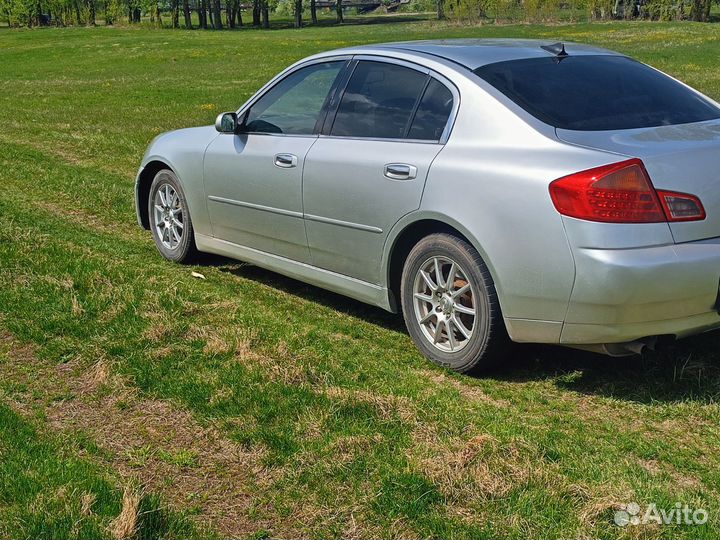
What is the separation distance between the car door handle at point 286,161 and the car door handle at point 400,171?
34.7 inches

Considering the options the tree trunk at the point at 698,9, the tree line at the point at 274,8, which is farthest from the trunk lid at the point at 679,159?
the tree trunk at the point at 698,9

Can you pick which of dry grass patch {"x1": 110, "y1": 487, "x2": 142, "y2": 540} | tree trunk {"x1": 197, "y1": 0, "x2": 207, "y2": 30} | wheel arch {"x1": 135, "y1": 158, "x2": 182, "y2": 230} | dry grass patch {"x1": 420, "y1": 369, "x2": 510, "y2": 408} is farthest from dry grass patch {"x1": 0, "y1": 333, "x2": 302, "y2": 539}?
tree trunk {"x1": 197, "y1": 0, "x2": 207, "y2": 30}

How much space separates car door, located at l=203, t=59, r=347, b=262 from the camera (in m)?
5.80

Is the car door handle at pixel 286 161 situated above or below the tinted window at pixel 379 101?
below

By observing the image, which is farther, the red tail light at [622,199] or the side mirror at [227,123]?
the side mirror at [227,123]

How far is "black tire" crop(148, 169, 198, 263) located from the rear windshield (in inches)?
111

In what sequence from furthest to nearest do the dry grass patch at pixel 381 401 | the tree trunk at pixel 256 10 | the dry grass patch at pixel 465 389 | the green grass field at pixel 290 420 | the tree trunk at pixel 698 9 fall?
the tree trunk at pixel 256 10 < the tree trunk at pixel 698 9 < the dry grass patch at pixel 465 389 < the dry grass patch at pixel 381 401 < the green grass field at pixel 290 420

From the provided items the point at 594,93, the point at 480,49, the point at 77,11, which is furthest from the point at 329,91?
→ the point at 77,11

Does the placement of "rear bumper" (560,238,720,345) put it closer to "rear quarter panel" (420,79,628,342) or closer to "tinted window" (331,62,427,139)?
"rear quarter panel" (420,79,628,342)

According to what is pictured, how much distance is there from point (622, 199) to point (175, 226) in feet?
13.1

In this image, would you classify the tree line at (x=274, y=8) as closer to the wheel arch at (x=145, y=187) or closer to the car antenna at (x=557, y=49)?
the wheel arch at (x=145, y=187)

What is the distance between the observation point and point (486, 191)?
4.50 m

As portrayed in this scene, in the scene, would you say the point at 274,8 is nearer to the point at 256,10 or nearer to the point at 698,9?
the point at 256,10

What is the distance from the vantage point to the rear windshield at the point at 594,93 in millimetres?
4688
